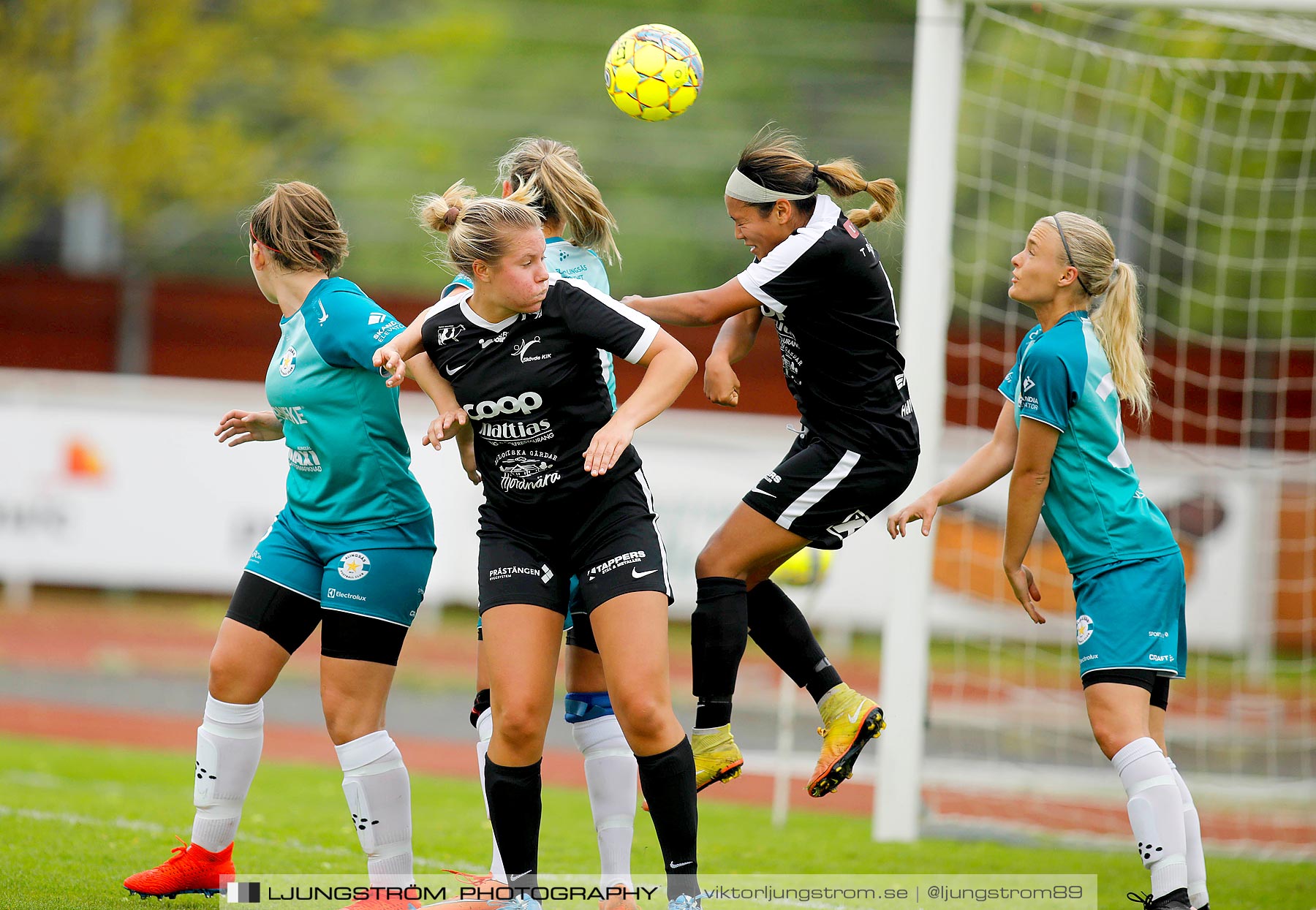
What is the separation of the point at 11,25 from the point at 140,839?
58.4ft

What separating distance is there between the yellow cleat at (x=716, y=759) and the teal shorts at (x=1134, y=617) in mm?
1244

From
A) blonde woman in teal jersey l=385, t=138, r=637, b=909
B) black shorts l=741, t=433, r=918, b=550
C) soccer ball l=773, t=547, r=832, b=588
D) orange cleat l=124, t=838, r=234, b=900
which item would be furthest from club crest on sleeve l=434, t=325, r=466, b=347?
soccer ball l=773, t=547, r=832, b=588

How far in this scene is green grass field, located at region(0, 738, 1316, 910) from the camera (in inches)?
219

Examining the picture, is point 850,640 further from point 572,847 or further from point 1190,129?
point 572,847

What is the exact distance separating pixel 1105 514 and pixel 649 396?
5.52 feet

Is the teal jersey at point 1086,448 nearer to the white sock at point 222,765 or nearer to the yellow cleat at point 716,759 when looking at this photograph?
the yellow cleat at point 716,759

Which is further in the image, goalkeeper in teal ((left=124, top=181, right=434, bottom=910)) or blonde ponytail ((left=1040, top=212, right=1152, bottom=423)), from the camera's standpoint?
blonde ponytail ((left=1040, top=212, right=1152, bottom=423))

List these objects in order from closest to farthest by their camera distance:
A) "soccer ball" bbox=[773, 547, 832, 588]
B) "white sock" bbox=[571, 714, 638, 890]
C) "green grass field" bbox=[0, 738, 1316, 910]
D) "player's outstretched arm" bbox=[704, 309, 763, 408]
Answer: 1. "white sock" bbox=[571, 714, 638, 890]
2. "player's outstretched arm" bbox=[704, 309, 763, 408]
3. "green grass field" bbox=[0, 738, 1316, 910]
4. "soccer ball" bbox=[773, 547, 832, 588]

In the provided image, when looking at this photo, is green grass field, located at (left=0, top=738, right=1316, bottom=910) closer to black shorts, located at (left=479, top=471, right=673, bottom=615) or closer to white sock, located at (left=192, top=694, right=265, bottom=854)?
white sock, located at (left=192, top=694, right=265, bottom=854)

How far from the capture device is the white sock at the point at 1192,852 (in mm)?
4684

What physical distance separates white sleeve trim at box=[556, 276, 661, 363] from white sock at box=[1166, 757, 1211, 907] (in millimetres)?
2286

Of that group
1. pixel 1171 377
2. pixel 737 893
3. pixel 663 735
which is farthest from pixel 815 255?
pixel 1171 377

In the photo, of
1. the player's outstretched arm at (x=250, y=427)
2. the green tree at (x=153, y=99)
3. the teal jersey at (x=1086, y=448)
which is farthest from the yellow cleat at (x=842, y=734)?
the green tree at (x=153, y=99)

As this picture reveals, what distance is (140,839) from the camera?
246 inches
